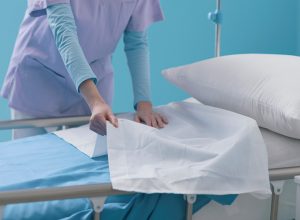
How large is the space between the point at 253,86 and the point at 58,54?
0.59 meters

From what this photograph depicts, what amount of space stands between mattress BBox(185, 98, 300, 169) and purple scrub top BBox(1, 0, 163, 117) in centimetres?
55

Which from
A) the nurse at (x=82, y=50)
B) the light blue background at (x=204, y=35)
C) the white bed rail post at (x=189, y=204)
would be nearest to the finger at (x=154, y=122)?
the nurse at (x=82, y=50)

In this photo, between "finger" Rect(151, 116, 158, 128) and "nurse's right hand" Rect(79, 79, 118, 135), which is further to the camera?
"finger" Rect(151, 116, 158, 128)

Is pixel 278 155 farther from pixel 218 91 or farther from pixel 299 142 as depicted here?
pixel 218 91

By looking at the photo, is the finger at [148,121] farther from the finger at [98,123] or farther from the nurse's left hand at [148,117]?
the finger at [98,123]

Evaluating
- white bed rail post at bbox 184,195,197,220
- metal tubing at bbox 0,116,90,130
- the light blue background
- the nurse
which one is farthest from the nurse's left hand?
the light blue background

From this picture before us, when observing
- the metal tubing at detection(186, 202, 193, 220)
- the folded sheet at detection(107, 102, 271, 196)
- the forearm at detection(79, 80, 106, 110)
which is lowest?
the metal tubing at detection(186, 202, 193, 220)

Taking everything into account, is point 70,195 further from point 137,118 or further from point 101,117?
point 137,118

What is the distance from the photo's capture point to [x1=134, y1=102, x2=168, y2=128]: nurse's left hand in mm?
1496

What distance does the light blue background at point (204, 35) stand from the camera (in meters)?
2.95

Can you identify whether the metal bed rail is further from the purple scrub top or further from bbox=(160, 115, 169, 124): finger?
the purple scrub top

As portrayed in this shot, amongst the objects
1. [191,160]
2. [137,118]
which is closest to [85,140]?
[137,118]

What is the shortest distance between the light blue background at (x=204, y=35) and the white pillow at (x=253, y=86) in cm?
126

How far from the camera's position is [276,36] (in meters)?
3.00
